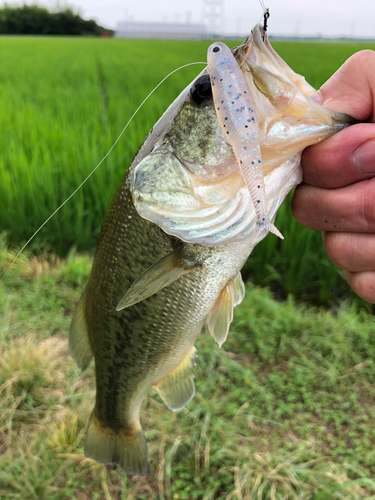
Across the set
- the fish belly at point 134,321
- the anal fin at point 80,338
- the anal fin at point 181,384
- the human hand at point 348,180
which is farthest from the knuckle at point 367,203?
the anal fin at point 80,338

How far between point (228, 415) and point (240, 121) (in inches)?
61.5

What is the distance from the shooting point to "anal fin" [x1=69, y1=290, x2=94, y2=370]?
137 centimetres

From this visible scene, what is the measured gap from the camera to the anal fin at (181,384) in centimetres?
139

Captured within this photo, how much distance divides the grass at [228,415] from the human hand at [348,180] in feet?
3.18

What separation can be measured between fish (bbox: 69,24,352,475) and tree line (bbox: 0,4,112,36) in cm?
6265

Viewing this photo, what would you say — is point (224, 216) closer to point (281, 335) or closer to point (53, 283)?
point (281, 335)

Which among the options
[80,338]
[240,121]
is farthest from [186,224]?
[80,338]

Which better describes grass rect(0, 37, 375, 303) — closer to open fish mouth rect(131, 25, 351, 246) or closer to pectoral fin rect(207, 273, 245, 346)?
pectoral fin rect(207, 273, 245, 346)

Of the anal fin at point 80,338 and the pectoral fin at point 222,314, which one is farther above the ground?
the pectoral fin at point 222,314

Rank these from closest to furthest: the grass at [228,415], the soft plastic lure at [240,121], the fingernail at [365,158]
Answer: the soft plastic lure at [240,121] < the fingernail at [365,158] < the grass at [228,415]

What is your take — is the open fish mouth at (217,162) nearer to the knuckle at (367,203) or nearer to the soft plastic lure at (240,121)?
the soft plastic lure at (240,121)

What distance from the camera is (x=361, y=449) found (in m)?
1.75

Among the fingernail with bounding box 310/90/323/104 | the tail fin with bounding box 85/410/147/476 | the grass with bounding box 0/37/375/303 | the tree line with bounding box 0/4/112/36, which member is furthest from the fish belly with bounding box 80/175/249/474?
the tree line with bounding box 0/4/112/36

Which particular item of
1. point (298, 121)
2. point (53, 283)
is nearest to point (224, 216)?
point (298, 121)
